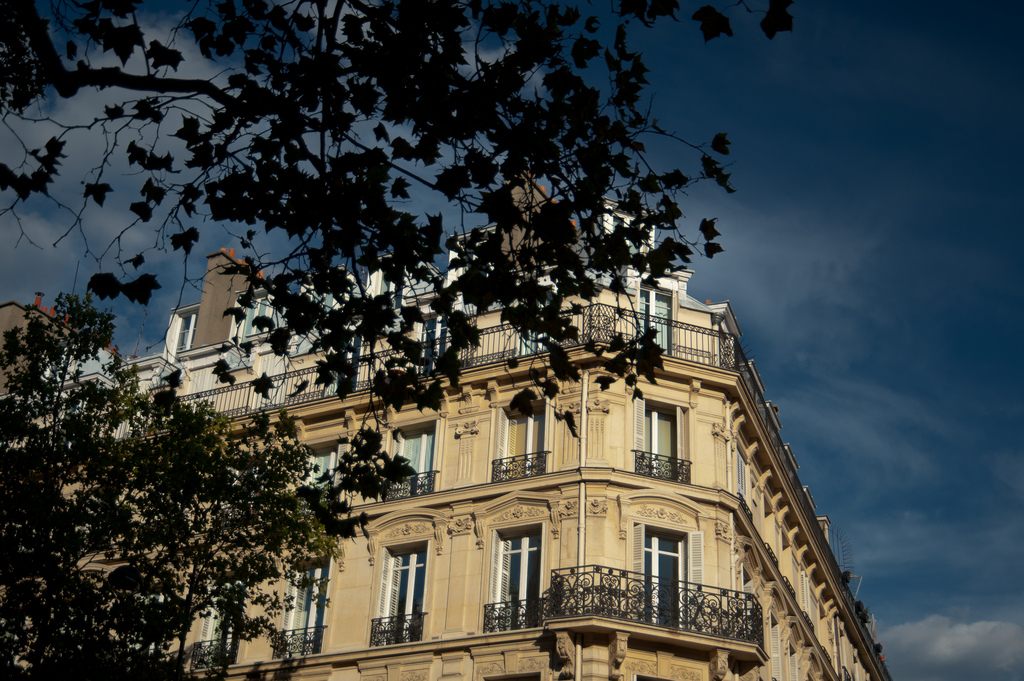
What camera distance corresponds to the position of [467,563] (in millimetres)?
25828

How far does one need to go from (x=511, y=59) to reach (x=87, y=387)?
569 inches

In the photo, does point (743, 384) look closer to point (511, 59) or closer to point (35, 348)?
point (35, 348)

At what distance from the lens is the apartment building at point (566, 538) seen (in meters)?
24.2

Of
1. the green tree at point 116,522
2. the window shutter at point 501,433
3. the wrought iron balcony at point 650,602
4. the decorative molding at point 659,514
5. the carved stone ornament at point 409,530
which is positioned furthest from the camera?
the window shutter at point 501,433

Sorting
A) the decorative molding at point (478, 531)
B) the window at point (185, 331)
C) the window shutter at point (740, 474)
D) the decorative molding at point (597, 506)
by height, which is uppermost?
the window at point (185, 331)

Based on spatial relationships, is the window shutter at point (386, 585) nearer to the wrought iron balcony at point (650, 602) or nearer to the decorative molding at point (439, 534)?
the decorative molding at point (439, 534)

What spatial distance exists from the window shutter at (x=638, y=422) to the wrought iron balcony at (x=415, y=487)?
4.38 metres

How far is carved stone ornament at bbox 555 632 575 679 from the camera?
23.4 m

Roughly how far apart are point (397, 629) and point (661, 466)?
20.7 ft

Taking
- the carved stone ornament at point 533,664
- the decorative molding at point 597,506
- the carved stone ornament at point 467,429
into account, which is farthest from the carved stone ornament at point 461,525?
the carved stone ornament at point 533,664

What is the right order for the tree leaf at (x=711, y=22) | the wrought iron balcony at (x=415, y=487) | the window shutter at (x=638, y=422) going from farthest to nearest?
1. the wrought iron balcony at (x=415, y=487)
2. the window shutter at (x=638, y=422)
3. the tree leaf at (x=711, y=22)

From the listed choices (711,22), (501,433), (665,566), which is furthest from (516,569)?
(711,22)

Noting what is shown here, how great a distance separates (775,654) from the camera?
28.9 m

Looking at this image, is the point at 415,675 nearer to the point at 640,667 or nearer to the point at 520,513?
the point at 520,513
